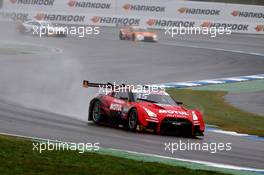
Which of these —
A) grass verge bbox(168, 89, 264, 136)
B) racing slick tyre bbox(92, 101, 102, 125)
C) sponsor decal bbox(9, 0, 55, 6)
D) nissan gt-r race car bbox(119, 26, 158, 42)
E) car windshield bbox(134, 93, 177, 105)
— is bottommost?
grass verge bbox(168, 89, 264, 136)

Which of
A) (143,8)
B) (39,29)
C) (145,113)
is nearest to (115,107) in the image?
(145,113)

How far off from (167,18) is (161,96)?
108 feet

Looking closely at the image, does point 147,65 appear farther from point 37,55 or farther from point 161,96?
point 161,96

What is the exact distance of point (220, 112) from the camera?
20.6 meters

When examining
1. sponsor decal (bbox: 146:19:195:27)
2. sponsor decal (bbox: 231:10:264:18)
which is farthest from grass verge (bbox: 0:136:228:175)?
sponsor decal (bbox: 231:10:264:18)

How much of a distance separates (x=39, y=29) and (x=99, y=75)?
16.4m

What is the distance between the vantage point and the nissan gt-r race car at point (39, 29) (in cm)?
4341

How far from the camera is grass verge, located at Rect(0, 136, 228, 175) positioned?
32.0 feet

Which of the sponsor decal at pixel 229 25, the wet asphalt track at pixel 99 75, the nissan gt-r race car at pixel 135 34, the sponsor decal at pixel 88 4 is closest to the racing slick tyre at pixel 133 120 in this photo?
the wet asphalt track at pixel 99 75

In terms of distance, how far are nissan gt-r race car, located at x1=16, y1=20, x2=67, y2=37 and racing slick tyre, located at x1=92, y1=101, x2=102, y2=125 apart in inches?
1031

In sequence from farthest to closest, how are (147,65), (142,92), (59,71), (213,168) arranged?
(147,65) → (59,71) → (142,92) → (213,168)

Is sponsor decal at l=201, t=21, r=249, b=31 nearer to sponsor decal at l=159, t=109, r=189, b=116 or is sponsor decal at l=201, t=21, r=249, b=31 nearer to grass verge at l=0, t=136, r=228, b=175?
sponsor decal at l=159, t=109, r=189, b=116

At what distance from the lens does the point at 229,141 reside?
15273 mm

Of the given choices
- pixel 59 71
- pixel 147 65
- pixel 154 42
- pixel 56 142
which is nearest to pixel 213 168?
pixel 56 142
